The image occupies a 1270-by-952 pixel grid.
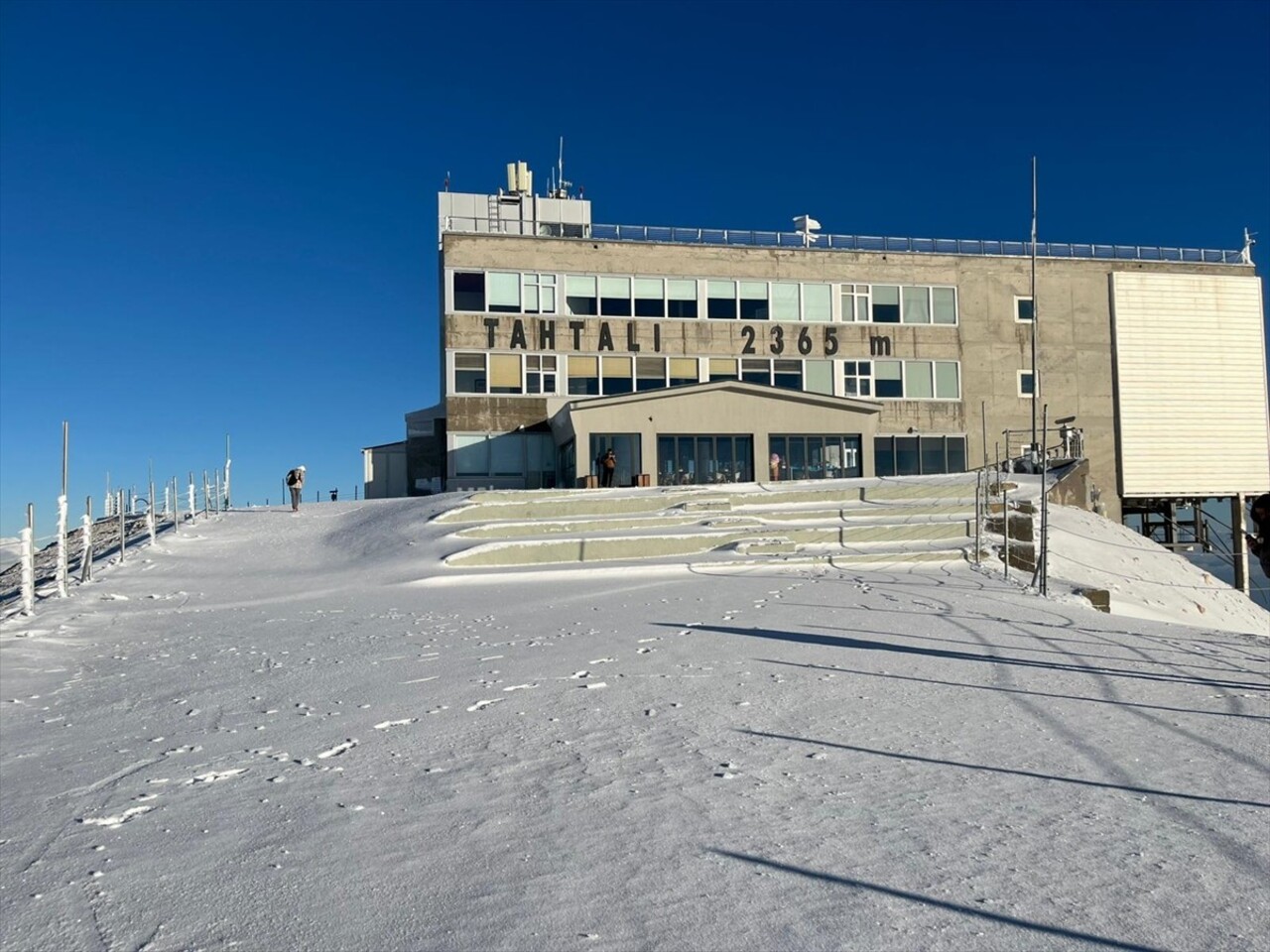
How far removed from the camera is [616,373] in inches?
1481

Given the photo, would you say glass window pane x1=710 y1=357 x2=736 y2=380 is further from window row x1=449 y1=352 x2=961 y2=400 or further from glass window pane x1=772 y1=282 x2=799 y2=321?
glass window pane x1=772 y1=282 x2=799 y2=321

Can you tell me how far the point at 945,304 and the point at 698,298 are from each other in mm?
10023

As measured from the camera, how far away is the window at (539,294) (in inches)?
1457

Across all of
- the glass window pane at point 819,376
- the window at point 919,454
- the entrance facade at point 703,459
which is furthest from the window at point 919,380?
the entrance facade at point 703,459

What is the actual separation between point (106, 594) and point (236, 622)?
4.50 metres

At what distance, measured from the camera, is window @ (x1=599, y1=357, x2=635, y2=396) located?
37531 millimetres

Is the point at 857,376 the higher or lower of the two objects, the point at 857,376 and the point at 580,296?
the lower

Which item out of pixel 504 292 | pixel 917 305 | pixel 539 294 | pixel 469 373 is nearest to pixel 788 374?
pixel 917 305

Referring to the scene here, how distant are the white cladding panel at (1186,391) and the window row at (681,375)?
24.5ft

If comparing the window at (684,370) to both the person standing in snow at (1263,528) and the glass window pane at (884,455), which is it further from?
the person standing in snow at (1263,528)

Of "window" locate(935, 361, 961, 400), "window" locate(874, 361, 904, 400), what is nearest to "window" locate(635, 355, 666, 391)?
"window" locate(874, 361, 904, 400)

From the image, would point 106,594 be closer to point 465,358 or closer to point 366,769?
point 366,769

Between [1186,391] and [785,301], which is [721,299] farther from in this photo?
[1186,391]

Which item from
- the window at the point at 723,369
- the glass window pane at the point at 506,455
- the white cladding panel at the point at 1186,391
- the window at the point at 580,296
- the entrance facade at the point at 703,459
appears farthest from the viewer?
the white cladding panel at the point at 1186,391
